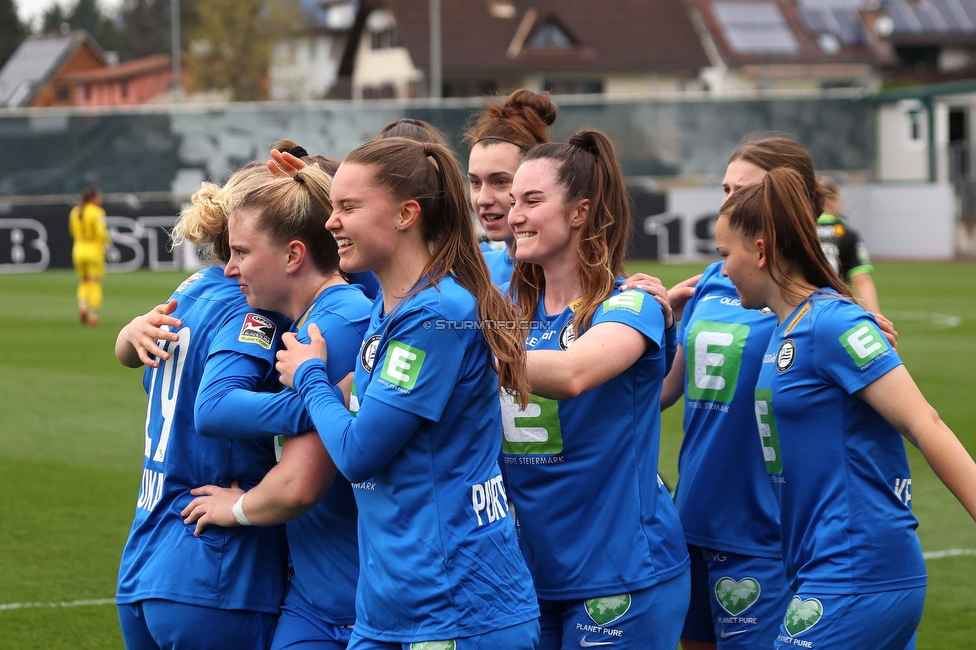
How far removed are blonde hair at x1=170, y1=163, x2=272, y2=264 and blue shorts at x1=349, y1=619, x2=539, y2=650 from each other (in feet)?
3.87

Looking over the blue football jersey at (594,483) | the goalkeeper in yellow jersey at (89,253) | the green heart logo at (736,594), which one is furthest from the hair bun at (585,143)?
the goalkeeper in yellow jersey at (89,253)

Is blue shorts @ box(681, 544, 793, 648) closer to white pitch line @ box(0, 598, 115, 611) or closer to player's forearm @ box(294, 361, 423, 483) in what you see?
player's forearm @ box(294, 361, 423, 483)

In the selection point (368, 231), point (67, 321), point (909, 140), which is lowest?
point (67, 321)

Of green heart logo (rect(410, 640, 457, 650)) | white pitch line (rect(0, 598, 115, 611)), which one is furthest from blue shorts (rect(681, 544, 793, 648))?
white pitch line (rect(0, 598, 115, 611))

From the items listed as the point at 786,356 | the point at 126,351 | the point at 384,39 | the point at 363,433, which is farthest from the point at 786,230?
the point at 384,39

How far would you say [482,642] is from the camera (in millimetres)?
2779

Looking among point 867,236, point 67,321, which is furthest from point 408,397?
point 867,236

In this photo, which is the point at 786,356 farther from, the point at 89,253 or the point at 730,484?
the point at 89,253

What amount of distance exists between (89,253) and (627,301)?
57.0 ft

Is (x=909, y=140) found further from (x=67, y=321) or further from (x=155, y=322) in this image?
(x=155, y=322)

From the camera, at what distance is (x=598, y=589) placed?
334 centimetres

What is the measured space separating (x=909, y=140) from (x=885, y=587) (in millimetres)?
33861

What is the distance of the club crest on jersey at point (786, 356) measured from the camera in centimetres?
336

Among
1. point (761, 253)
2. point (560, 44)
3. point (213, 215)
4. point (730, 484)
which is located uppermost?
point (560, 44)
